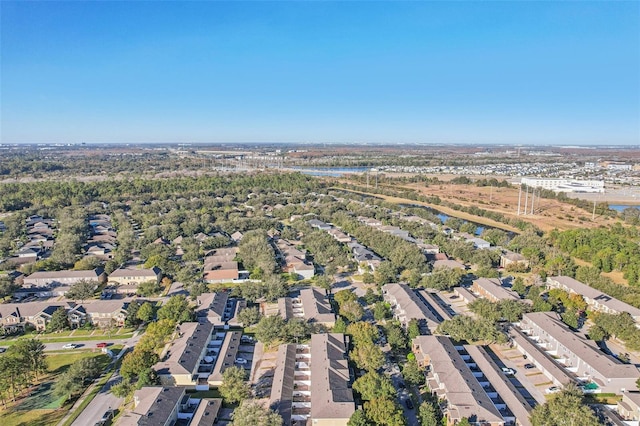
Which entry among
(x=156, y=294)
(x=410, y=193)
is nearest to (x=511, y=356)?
(x=156, y=294)

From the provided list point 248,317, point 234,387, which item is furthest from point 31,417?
point 248,317

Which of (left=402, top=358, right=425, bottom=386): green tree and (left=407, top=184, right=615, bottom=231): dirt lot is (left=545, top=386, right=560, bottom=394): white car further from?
(left=407, top=184, right=615, bottom=231): dirt lot

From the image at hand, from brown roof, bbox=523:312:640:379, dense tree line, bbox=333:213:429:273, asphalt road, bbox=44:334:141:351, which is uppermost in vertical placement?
dense tree line, bbox=333:213:429:273

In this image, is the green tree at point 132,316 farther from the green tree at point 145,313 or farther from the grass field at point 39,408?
the grass field at point 39,408

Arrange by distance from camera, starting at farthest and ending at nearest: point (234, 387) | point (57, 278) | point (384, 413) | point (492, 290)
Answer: point (57, 278), point (492, 290), point (234, 387), point (384, 413)

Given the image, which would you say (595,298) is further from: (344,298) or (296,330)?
(296,330)

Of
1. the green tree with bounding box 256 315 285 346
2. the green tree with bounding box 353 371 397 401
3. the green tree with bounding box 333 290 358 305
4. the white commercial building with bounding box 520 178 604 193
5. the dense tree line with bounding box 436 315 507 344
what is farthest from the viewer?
the white commercial building with bounding box 520 178 604 193

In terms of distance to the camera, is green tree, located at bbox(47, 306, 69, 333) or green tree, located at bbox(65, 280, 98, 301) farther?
green tree, located at bbox(65, 280, 98, 301)

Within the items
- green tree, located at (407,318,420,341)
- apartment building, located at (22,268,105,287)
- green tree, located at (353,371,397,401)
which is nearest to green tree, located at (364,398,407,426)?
green tree, located at (353,371,397,401)

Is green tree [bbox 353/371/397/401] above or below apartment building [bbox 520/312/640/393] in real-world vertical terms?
above
